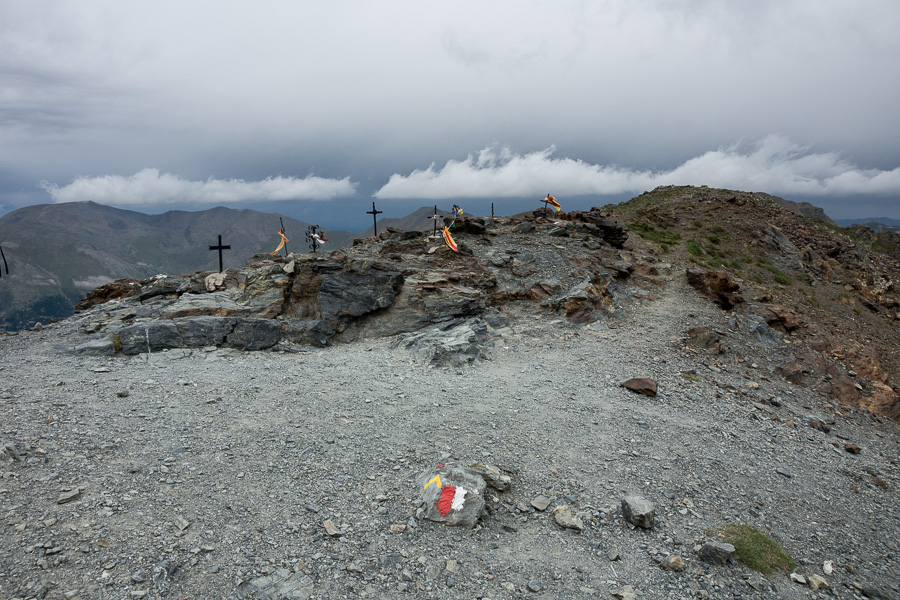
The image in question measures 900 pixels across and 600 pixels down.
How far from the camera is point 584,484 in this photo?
8.68m

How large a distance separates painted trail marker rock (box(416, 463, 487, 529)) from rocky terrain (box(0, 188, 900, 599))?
15cm

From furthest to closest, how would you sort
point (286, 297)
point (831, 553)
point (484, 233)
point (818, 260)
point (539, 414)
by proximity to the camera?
point (818, 260) < point (484, 233) < point (286, 297) < point (539, 414) < point (831, 553)

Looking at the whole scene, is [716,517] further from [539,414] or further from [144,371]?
[144,371]

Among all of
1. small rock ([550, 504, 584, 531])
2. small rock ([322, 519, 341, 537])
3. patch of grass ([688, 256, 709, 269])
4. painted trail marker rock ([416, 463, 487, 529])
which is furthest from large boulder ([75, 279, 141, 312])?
patch of grass ([688, 256, 709, 269])

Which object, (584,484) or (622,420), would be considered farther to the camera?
(622,420)

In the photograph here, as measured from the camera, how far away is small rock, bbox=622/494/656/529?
7574 millimetres

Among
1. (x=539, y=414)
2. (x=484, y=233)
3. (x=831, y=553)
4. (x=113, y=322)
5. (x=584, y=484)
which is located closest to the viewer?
(x=831, y=553)

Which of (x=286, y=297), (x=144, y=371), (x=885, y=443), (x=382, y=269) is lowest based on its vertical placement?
(x=885, y=443)

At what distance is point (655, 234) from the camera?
33.0 m

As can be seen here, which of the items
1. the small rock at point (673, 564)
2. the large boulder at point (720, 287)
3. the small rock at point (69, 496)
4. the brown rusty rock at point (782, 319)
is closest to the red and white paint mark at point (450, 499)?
the small rock at point (673, 564)

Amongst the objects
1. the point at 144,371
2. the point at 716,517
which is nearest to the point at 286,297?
the point at 144,371

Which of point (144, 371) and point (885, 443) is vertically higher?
point (144, 371)

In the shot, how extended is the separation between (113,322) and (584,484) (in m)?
17.8

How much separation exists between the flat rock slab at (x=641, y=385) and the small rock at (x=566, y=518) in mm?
6541
